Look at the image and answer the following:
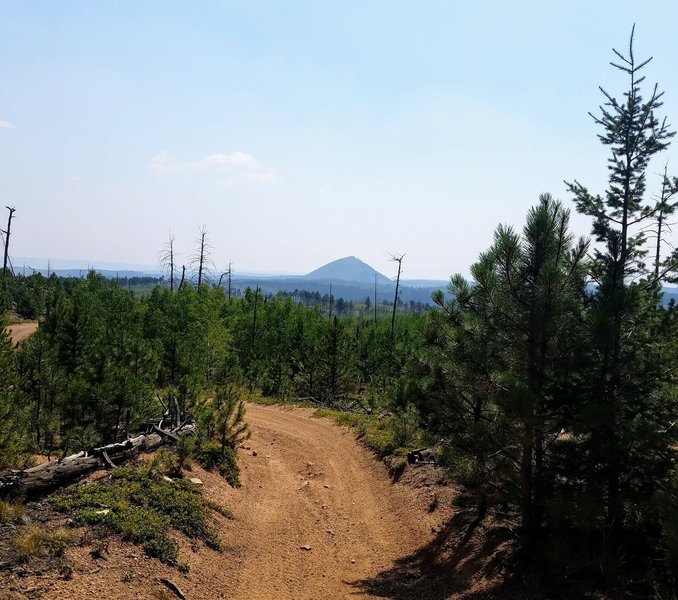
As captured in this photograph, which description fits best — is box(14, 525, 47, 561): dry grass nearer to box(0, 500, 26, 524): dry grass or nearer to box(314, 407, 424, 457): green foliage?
box(0, 500, 26, 524): dry grass

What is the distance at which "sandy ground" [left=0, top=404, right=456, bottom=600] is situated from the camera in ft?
22.0

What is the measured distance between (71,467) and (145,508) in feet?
6.36

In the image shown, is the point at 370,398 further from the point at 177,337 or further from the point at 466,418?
the point at 466,418

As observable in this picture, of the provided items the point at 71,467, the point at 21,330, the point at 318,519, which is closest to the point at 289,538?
the point at 318,519

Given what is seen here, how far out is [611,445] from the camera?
681cm

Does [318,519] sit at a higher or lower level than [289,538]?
lower

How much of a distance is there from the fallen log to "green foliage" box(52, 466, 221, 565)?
0.40 m

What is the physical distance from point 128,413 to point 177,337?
11.5 metres

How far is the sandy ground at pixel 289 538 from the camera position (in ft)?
22.0

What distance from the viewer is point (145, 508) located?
8.69 metres

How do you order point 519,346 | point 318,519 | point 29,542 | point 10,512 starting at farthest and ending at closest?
point 318,519 < point 519,346 < point 10,512 < point 29,542

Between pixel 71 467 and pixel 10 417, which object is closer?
pixel 71 467

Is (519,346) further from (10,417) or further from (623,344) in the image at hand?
(10,417)

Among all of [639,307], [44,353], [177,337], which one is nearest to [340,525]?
[639,307]
